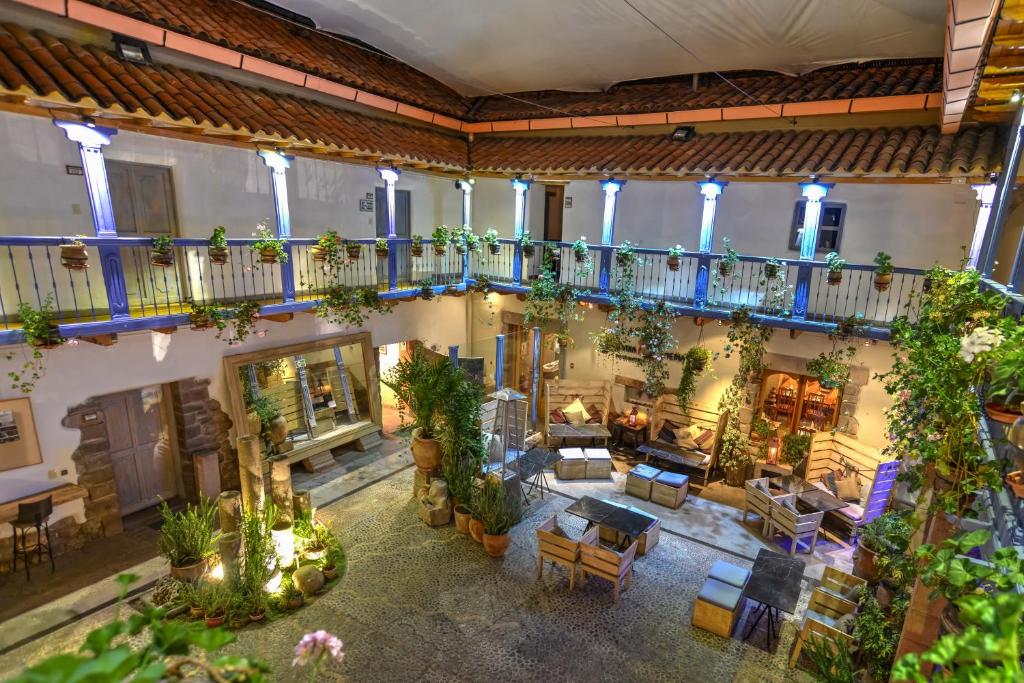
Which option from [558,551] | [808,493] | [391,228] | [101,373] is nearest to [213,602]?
[101,373]

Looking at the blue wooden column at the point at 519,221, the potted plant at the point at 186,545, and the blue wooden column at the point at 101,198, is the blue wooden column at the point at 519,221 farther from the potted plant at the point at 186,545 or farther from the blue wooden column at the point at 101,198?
the potted plant at the point at 186,545

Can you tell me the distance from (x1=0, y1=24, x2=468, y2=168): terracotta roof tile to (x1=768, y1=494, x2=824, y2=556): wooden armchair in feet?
31.7

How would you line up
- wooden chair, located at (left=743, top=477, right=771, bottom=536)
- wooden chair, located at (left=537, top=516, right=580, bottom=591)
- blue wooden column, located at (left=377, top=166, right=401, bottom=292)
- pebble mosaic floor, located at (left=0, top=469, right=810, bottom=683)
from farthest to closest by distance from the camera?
blue wooden column, located at (left=377, top=166, right=401, bottom=292) < wooden chair, located at (left=743, top=477, right=771, bottom=536) < wooden chair, located at (left=537, top=516, right=580, bottom=591) < pebble mosaic floor, located at (left=0, top=469, right=810, bottom=683)

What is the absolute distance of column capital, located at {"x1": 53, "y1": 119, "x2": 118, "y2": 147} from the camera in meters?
7.28

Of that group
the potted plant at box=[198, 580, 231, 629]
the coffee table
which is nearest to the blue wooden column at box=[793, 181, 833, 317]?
the coffee table

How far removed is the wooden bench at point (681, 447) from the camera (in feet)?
38.1

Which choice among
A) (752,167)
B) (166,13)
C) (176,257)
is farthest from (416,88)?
(752,167)

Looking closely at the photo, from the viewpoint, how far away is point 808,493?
391 inches

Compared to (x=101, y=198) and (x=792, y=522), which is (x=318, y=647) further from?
(x=792, y=522)

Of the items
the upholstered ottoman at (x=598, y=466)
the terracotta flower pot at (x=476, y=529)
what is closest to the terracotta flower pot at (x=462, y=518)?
the terracotta flower pot at (x=476, y=529)

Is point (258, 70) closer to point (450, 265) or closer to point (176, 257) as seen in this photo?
point (176, 257)

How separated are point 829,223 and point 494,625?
9664 mm

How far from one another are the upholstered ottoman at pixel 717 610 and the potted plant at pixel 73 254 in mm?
9440

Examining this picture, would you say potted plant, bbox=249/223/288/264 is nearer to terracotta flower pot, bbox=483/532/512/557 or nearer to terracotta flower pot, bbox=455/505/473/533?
terracotta flower pot, bbox=455/505/473/533
